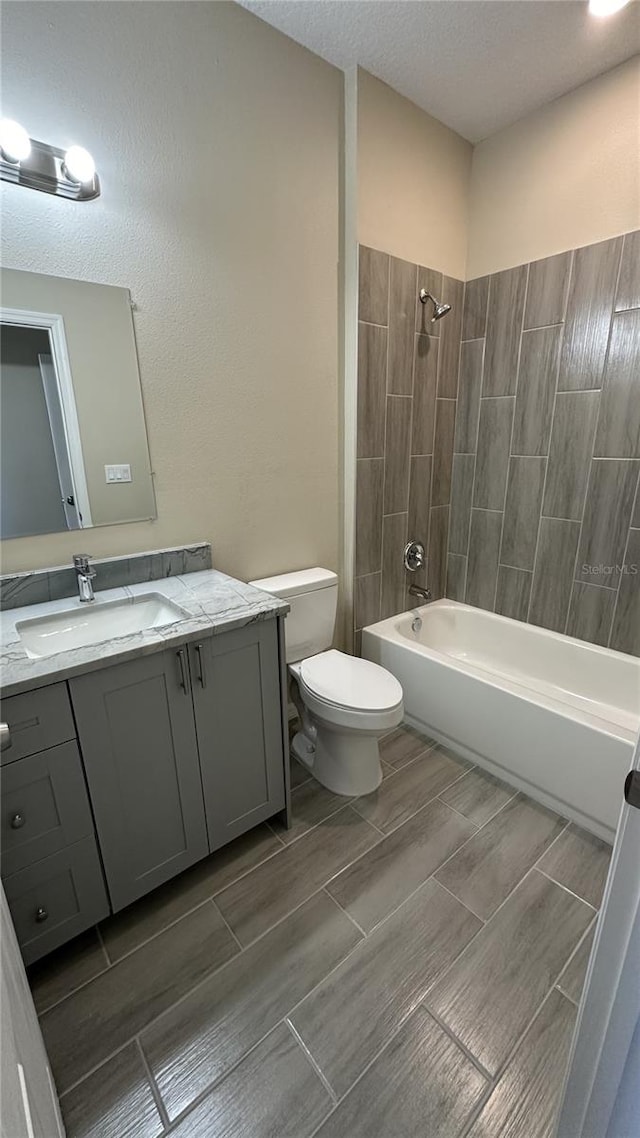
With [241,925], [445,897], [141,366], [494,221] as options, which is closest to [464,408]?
[494,221]

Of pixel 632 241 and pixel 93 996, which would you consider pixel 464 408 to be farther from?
pixel 93 996

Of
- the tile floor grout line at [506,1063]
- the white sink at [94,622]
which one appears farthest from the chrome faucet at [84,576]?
the tile floor grout line at [506,1063]

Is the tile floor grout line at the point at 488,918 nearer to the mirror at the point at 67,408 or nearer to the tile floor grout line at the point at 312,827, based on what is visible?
the tile floor grout line at the point at 312,827

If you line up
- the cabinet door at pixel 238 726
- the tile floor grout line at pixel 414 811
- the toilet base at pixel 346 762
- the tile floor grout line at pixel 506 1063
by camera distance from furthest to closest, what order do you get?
1. the toilet base at pixel 346 762
2. the tile floor grout line at pixel 414 811
3. the cabinet door at pixel 238 726
4. the tile floor grout line at pixel 506 1063

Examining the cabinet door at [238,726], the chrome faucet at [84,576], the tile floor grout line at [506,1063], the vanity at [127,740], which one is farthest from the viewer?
the chrome faucet at [84,576]

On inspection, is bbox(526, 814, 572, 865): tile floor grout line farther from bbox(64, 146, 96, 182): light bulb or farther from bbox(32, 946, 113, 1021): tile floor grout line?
bbox(64, 146, 96, 182): light bulb

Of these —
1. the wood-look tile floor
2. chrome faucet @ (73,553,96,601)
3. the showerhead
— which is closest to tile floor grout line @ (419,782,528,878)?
the wood-look tile floor

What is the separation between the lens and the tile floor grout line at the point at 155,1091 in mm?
976

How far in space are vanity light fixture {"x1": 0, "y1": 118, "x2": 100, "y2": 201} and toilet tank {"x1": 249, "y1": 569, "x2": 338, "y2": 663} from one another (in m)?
1.37

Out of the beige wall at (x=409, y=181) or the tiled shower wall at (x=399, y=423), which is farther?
the tiled shower wall at (x=399, y=423)

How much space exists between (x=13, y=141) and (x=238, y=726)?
1.71 metres

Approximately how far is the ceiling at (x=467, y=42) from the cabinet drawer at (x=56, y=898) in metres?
2.66

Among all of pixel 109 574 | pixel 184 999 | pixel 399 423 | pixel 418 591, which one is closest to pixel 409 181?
pixel 399 423

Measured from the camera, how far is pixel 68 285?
1.38 meters
